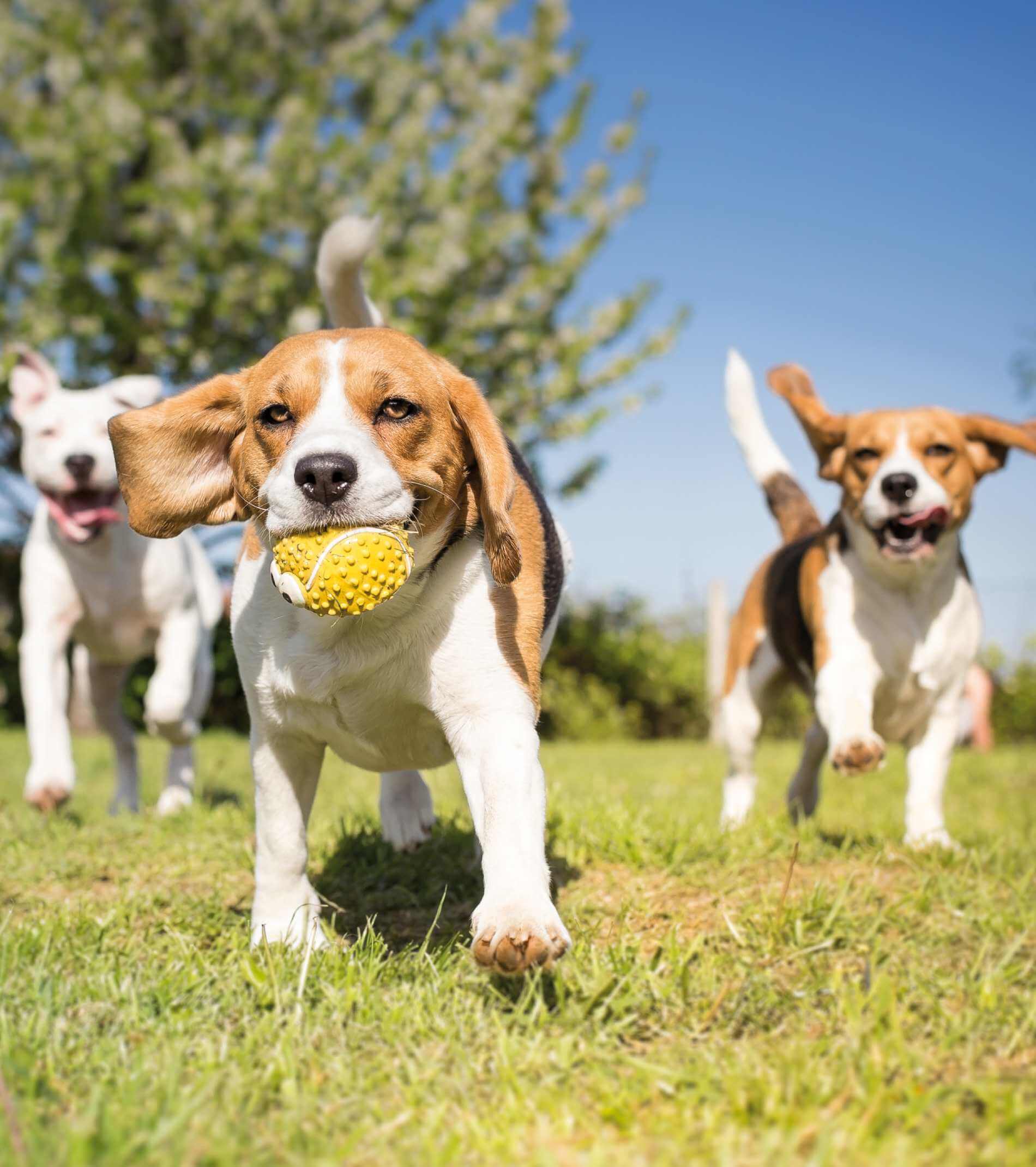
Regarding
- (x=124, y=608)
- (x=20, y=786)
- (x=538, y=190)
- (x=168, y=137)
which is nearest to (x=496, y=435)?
(x=124, y=608)

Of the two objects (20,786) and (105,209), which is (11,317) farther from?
(20,786)

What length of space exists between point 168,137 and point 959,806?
12.1 metres

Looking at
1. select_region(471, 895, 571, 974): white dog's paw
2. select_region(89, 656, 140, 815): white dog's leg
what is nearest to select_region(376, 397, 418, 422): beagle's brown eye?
select_region(471, 895, 571, 974): white dog's paw

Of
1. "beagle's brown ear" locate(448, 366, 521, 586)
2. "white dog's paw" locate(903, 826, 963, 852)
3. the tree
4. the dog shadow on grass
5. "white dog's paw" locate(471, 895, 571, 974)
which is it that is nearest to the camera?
"white dog's paw" locate(471, 895, 571, 974)

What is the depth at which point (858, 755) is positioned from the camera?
4.16m

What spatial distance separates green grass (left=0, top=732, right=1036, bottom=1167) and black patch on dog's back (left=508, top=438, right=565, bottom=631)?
2.90 feet

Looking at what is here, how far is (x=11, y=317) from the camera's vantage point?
47.4 ft

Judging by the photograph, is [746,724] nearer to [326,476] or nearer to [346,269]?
[346,269]

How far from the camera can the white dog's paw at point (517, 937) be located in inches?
89.7

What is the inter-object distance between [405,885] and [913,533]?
249 centimetres

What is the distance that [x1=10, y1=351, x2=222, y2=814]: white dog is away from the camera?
5.39m

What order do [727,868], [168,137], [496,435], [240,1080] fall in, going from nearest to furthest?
[240,1080]
[496,435]
[727,868]
[168,137]

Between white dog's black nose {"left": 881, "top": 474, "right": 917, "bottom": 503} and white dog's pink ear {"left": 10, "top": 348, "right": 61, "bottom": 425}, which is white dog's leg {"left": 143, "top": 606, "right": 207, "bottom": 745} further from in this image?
white dog's black nose {"left": 881, "top": 474, "right": 917, "bottom": 503}

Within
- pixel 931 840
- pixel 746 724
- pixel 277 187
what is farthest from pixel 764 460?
pixel 277 187
